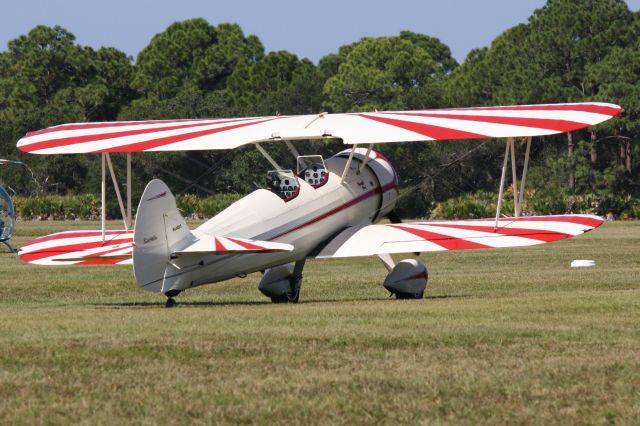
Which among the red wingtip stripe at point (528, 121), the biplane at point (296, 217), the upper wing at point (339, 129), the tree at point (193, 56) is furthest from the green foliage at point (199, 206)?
the red wingtip stripe at point (528, 121)

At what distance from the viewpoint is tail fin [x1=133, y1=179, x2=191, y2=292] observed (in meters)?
13.9

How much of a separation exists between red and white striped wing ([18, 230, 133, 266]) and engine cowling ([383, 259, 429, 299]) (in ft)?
11.6

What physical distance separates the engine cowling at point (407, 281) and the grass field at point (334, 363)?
1954 millimetres

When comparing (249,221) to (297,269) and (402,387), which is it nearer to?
(297,269)

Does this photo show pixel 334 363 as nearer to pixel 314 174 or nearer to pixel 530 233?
pixel 530 233

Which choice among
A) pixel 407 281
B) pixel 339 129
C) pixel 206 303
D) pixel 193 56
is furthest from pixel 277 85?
pixel 339 129

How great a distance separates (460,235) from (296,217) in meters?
2.14

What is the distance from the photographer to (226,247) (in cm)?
1437

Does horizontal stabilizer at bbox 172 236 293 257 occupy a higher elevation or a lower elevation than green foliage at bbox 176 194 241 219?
higher

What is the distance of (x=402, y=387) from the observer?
877cm

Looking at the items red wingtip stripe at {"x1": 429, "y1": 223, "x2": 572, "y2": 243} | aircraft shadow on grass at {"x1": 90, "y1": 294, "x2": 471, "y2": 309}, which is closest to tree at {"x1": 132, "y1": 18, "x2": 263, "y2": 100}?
aircraft shadow on grass at {"x1": 90, "y1": 294, "x2": 471, "y2": 309}

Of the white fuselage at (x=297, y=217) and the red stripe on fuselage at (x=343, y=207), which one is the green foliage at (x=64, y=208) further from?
the white fuselage at (x=297, y=217)

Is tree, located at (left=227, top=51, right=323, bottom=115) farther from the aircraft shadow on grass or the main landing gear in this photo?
the main landing gear

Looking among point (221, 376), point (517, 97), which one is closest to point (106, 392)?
point (221, 376)
